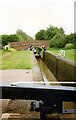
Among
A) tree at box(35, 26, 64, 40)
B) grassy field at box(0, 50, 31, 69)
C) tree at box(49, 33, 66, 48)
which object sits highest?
tree at box(35, 26, 64, 40)

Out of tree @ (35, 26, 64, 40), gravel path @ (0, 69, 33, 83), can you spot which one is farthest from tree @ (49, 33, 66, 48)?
gravel path @ (0, 69, 33, 83)

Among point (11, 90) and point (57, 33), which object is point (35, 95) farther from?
point (57, 33)

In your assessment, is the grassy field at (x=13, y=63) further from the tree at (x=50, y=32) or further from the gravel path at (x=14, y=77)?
the tree at (x=50, y=32)

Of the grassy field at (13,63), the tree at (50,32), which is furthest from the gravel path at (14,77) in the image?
the tree at (50,32)

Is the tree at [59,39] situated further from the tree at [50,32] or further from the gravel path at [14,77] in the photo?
the gravel path at [14,77]

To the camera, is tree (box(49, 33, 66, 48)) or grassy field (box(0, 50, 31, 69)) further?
grassy field (box(0, 50, 31, 69))

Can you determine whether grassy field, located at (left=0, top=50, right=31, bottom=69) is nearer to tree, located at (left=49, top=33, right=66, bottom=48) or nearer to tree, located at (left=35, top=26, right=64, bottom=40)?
tree, located at (left=35, top=26, right=64, bottom=40)

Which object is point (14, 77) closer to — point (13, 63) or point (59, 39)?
point (13, 63)

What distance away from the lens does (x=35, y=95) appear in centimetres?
88

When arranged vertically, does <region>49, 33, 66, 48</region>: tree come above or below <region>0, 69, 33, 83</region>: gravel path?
above

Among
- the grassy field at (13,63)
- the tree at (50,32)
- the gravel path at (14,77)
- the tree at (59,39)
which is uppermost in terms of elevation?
the tree at (50,32)

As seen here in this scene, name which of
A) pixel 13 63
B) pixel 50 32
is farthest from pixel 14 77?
pixel 50 32

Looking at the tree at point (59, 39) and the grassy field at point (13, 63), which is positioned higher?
the tree at point (59, 39)

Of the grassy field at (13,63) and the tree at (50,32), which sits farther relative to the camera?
the grassy field at (13,63)
